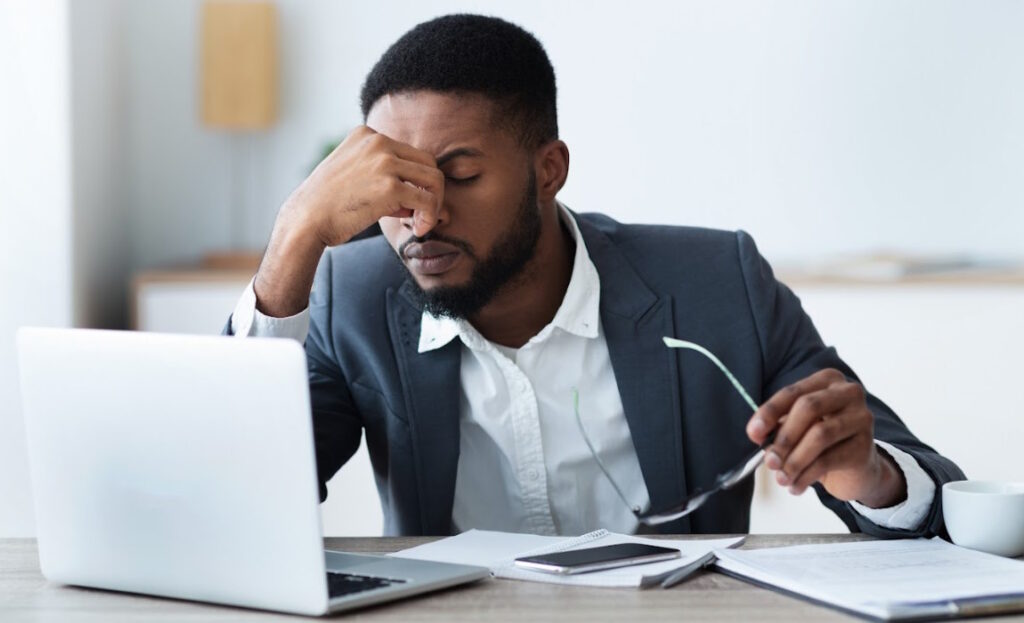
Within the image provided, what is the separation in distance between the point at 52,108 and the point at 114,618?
2.29m

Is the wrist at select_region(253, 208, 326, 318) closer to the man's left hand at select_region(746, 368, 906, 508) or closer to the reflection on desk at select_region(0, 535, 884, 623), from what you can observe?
the reflection on desk at select_region(0, 535, 884, 623)

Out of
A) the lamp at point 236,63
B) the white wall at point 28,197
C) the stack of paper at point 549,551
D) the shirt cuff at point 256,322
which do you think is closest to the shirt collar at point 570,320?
the shirt cuff at point 256,322

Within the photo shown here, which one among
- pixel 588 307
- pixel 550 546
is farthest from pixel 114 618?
pixel 588 307

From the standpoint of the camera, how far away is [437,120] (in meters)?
1.68

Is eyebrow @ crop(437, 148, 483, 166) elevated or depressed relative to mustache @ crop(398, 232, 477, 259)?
elevated

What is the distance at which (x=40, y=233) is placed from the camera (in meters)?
3.16

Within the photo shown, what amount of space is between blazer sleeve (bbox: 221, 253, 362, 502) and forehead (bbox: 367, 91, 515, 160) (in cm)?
26

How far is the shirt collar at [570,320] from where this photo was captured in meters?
1.76

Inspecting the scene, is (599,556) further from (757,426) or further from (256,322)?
(256,322)

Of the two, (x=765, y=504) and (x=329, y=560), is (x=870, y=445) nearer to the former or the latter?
(x=329, y=560)

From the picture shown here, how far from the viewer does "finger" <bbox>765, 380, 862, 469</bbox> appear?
4.12 feet

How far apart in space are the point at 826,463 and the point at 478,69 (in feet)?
2.49

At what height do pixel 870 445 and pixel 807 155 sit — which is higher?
pixel 807 155

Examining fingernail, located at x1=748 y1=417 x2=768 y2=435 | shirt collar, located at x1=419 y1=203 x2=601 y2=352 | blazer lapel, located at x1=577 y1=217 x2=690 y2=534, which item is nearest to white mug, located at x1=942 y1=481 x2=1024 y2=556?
fingernail, located at x1=748 y1=417 x2=768 y2=435
